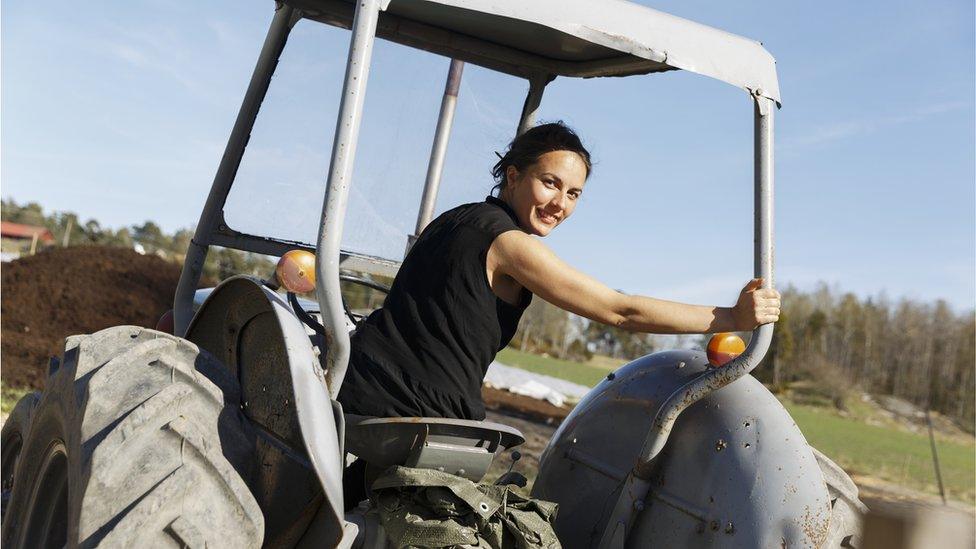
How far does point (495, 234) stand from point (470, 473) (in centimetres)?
65

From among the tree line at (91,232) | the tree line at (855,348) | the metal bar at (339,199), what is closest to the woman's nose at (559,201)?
the metal bar at (339,199)

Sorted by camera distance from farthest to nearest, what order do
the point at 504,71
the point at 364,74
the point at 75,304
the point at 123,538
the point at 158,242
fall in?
the point at 158,242 < the point at 75,304 < the point at 504,71 < the point at 364,74 < the point at 123,538

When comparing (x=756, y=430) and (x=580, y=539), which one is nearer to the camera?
(x=756, y=430)

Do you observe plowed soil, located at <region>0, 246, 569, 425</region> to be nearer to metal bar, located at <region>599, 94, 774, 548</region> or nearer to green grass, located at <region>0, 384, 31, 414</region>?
green grass, located at <region>0, 384, 31, 414</region>

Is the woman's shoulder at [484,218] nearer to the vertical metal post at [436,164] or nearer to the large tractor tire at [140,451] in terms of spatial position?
the large tractor tire at [140,451]

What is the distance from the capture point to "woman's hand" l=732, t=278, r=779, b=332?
2.70 m

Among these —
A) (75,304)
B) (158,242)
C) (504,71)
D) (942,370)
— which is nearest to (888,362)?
(942,370)

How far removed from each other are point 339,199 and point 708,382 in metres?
1.20

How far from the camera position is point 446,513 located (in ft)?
8.39

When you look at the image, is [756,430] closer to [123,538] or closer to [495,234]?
[495,234]

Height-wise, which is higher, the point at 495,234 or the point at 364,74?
the point at 364,74

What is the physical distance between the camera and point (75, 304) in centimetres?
1296

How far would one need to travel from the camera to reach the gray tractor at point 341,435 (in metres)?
2.29

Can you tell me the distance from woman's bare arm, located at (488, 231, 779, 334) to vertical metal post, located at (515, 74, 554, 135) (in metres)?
1.74
